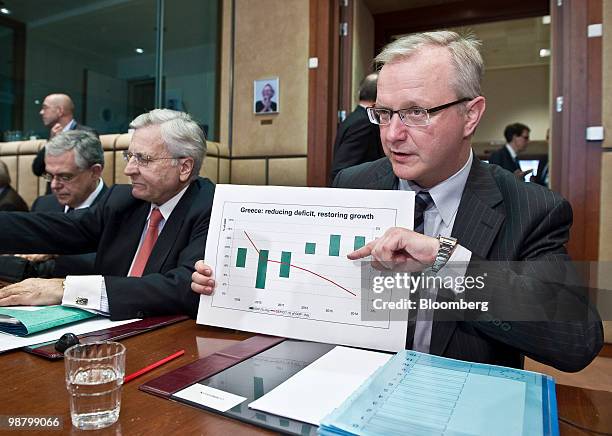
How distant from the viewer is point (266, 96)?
3949mm

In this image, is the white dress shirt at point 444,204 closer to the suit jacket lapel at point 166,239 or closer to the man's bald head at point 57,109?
the suit jacket lapel at point 166,239

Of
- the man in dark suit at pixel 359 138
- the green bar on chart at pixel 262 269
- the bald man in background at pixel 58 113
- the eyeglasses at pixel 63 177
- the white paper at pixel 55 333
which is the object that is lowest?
the white paper at pixel 55 333

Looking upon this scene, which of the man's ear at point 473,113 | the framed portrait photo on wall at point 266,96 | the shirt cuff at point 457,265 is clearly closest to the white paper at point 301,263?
the shirt cuff at point 457,265

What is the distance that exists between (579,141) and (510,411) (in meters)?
2.86

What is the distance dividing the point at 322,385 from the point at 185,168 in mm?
1105

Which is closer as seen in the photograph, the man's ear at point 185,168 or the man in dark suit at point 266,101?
the man's ear at point 185,168

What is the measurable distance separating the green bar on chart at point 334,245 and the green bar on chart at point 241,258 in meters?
0.20

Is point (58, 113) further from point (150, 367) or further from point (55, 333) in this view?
point (150, 367)

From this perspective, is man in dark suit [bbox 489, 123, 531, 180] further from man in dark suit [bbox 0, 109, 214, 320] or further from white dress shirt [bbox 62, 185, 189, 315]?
white dress shirt [bbox 62, 185, 189, 315]

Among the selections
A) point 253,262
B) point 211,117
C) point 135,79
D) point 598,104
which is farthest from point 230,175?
point 253,262

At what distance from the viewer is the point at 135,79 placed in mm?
4414

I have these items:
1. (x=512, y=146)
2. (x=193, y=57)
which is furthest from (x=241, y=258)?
(x=512, y=146)

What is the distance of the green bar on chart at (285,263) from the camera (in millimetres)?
931

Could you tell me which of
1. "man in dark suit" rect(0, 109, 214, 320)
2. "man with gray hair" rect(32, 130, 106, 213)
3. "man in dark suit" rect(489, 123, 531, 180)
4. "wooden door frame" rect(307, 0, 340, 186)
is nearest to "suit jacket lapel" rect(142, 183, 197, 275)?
"man in dark suit" rect(0, 109, 214, 320)
